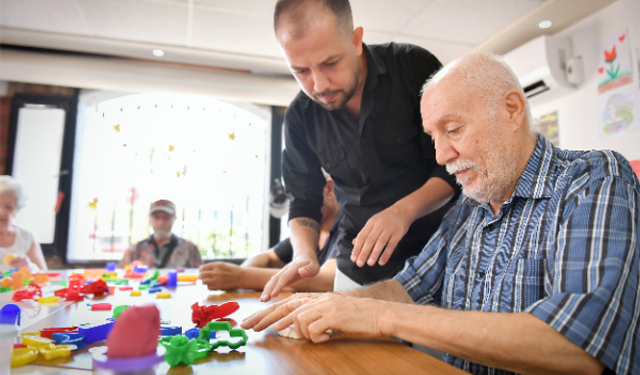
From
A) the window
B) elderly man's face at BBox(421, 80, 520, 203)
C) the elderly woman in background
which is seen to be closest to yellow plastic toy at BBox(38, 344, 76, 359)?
elderly man's face at BBox(421, 80, 520, 203)

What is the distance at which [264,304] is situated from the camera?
1.21 meters

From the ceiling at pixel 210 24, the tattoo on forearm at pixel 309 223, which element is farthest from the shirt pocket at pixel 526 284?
the ceiling at pixel 210 24

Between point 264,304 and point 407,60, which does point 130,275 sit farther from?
point 407,60

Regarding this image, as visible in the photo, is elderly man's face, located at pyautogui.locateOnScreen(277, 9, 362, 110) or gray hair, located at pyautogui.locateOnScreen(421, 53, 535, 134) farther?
elderly man's face, located at pyautogui.locateOnScreen(277, 9, 362, 110)

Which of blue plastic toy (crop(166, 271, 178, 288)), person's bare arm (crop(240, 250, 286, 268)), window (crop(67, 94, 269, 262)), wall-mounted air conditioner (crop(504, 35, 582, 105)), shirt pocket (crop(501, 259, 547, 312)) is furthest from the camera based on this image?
window (crop(67, 94, 269, 262))

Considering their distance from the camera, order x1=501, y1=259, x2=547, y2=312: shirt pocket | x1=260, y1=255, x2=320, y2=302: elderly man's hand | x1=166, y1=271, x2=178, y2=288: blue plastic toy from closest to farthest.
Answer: x1=501, y1=259, x2=547, y2=312: shirt pocket < x1=260, y1=255, x2=320, y2=302: elderly man's hand < x1=166, y1=271, x2=178, y2=288: blue plastic toy

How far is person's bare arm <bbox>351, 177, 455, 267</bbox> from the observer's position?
1.04 m

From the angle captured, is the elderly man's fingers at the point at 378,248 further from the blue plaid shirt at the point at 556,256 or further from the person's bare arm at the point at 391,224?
the blue plaid shirt at the point at 556,256

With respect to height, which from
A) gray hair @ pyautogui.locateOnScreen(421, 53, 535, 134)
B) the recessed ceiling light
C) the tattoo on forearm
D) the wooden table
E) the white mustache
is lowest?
the wooden table

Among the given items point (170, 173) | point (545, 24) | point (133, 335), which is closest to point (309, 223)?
point (133, 335)

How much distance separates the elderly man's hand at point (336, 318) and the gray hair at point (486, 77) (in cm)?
53

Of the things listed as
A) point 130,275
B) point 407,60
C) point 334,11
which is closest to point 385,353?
point 334,11

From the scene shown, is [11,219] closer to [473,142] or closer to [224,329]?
[224,329]

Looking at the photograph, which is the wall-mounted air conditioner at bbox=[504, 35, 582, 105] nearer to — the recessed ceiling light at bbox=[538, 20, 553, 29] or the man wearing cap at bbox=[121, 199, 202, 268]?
the recessed ceiling light at bbox=[538, 20, 553, 29]
